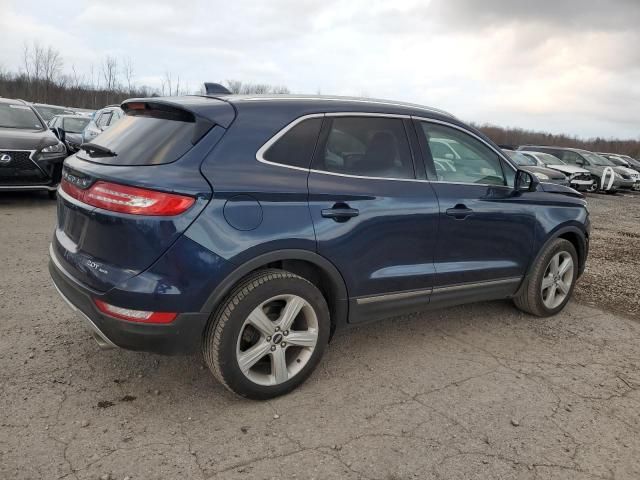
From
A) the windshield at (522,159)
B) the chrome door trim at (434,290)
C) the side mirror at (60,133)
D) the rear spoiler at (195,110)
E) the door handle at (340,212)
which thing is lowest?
the side mirror at (60,133)

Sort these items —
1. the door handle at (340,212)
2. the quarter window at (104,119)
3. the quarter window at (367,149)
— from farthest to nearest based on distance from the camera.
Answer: the quarter window at (104,119), the quarter window at (367,149), the door handle at (340,212)

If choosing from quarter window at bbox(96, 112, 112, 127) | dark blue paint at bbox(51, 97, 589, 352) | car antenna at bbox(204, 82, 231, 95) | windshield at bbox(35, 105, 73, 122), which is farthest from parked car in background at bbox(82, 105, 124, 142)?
dark blue paint at bbox(51, 97, 589, 352)

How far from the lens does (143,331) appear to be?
270 cm

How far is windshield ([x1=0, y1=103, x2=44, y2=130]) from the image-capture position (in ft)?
28.9

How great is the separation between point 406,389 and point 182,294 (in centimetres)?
158

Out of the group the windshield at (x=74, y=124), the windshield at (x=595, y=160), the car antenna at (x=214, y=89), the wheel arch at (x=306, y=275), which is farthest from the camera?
the windshield at (x=595, y=160)

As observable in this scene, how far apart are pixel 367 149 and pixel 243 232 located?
113cm

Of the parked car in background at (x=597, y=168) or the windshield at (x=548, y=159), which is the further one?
the parked car in background at (x=597, y=168)

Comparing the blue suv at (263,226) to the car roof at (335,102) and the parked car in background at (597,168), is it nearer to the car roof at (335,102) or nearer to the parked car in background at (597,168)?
the car roof at (335,102)

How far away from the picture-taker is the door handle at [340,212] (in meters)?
3.11

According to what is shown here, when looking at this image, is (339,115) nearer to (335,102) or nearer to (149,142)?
(335,102)

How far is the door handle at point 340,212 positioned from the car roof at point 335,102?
65cm

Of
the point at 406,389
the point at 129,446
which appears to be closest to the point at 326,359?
the point at 406,389

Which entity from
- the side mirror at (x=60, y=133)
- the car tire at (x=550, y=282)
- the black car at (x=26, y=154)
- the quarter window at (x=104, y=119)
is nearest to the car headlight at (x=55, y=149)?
the black car at (x=26, y=154)
